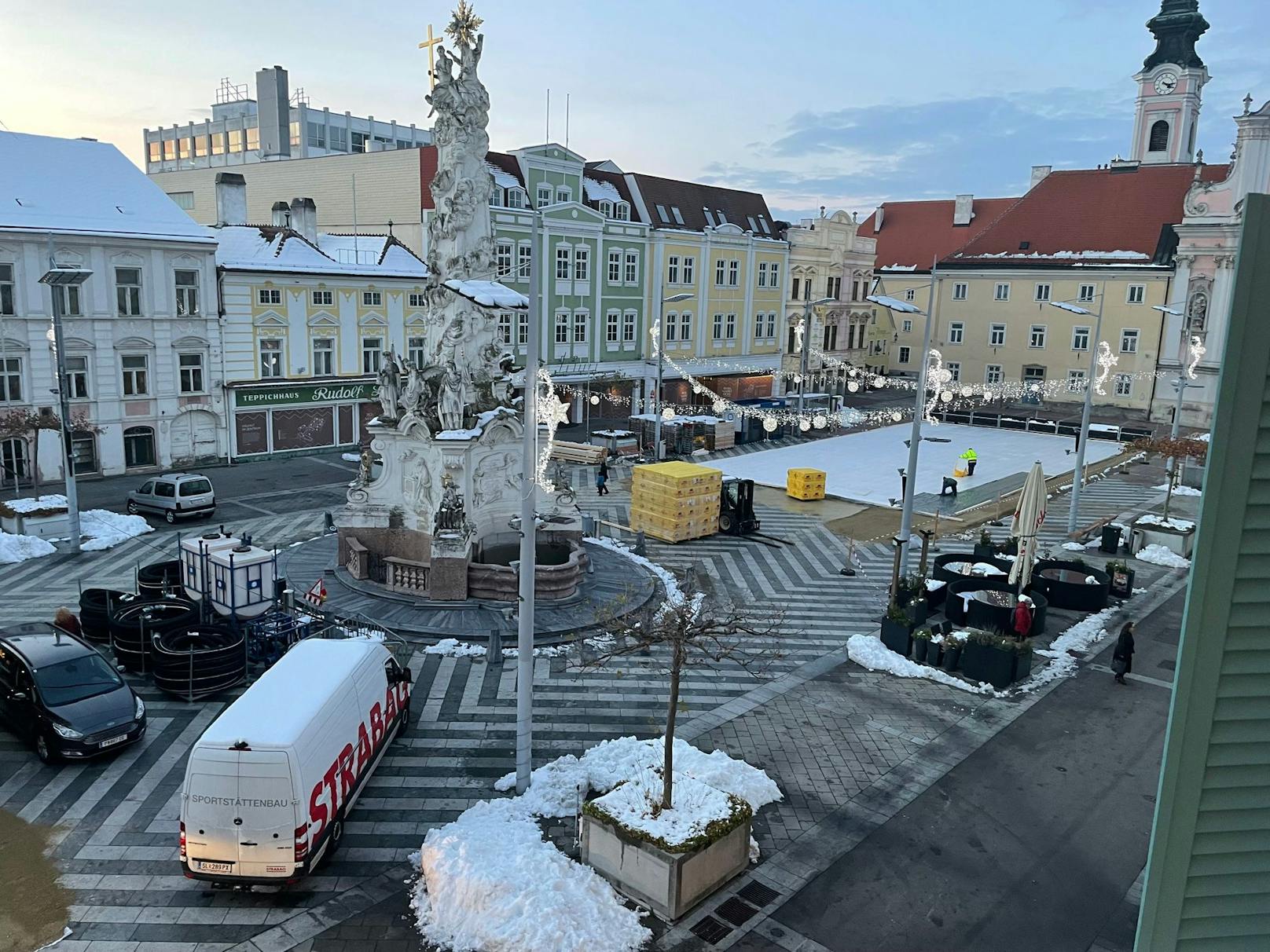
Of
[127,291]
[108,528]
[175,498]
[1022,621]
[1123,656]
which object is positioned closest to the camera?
[1123,656]

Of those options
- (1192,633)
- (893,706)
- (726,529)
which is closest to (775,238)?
(726,529)

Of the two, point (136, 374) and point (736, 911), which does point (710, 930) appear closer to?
point (736, 911)

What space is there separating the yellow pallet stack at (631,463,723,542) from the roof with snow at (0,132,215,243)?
20707mm

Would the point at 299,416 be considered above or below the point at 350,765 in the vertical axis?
above

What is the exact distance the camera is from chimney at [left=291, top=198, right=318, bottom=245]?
40125 mm

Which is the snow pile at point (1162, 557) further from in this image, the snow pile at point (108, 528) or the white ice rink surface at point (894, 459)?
the snow pile at point (108, 528)

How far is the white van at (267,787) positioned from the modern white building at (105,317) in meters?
24.4

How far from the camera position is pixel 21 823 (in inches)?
444

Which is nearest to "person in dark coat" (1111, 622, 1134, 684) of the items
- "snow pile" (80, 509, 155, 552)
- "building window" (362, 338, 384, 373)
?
"snow pile" (80, 509, 155, 552)

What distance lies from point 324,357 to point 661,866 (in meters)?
34.5

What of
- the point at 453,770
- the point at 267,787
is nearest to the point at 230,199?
the point at 453,770

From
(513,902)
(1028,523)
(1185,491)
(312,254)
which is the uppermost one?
(312,254)

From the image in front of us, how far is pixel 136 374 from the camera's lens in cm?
3378

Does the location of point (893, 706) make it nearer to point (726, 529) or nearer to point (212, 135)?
point (726, 529)
